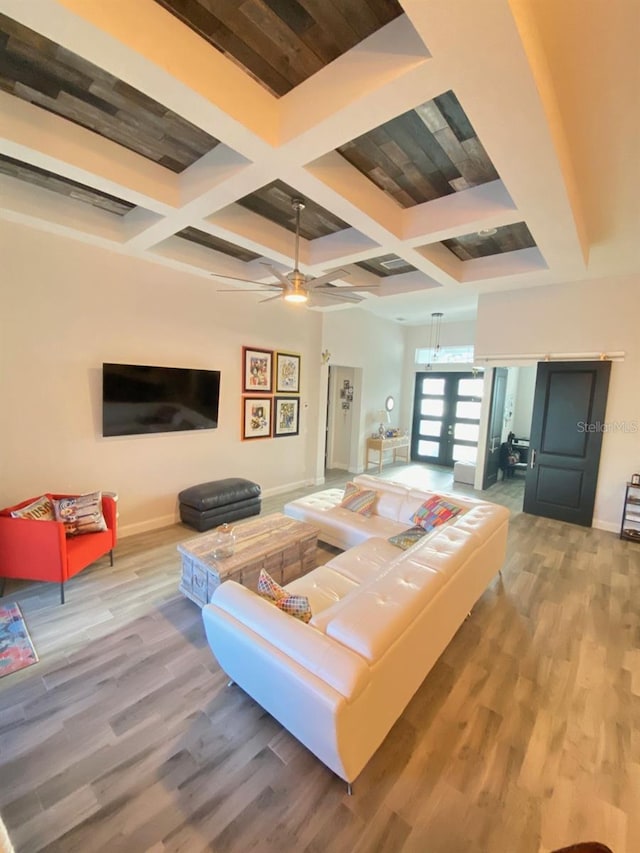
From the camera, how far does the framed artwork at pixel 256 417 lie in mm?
5156

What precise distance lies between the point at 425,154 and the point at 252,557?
3136 millimetres

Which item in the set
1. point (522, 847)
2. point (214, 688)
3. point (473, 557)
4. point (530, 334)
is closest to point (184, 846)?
point (214, 688)

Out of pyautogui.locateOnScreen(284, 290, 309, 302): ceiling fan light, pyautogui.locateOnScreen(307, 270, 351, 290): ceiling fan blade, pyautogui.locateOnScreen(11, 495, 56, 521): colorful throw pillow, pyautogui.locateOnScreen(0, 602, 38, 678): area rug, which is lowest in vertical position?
pyautogui.locateOnScreen(0, 602, 38, 678): area rug

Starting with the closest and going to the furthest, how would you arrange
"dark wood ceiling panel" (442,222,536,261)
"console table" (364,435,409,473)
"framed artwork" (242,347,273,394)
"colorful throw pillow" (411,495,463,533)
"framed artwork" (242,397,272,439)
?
1. "colorful throw pillow" (411,495,463,533)
2. "dark wood ceiling panel" (442,222,536,261)
3. "framed artwork" (242,347,273,394)
4. "framed artwork" (242,397,272,439)
5. "console table" (364,435,409,473)

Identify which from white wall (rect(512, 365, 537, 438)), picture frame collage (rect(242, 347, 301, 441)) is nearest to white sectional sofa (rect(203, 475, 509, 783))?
picture frame collage (rect(242, 347, 301, 441))

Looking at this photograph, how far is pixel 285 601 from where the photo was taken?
1864mm

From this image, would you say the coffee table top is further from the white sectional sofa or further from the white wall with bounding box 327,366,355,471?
the white wall with bounding box 327,366,355,471

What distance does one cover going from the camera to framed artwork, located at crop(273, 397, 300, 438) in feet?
18.4

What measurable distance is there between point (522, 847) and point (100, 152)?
4.28 meters

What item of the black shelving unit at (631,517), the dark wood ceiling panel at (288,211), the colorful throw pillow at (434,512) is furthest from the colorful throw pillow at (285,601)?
the black shelving unit at (631,517)

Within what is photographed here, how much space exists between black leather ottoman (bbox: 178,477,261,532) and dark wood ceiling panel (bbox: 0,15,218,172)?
10.8ft

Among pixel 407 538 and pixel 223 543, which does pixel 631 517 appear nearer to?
pixel 407 538

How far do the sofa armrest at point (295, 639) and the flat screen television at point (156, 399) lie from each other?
2.69 m

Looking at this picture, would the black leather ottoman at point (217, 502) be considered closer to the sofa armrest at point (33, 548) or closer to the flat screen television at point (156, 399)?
the flat screen television at point (156, 399)
